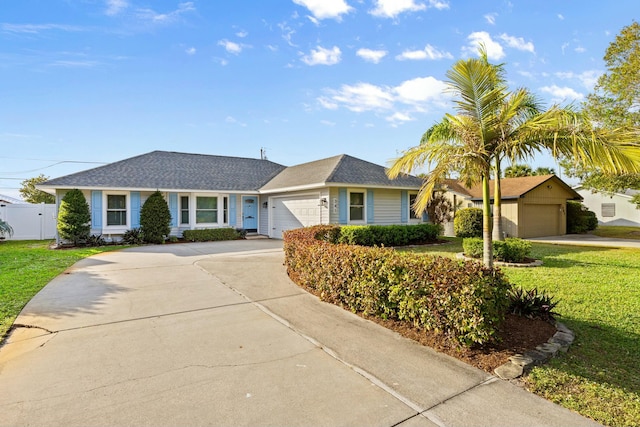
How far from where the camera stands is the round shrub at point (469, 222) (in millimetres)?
18062

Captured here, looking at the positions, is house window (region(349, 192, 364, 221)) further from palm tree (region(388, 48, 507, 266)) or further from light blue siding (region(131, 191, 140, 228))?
light blue siding (region(131, 191, 140, 228))

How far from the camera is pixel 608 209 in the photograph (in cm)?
2938

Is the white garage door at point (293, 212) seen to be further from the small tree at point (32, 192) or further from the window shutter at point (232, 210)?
the small tree at point (32, 192)

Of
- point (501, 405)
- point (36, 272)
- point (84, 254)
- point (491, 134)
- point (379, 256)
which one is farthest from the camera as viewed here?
point (84, 254)

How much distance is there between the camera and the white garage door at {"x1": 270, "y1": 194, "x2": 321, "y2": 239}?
15469 millimetres

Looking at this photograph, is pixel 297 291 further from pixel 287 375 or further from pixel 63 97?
pixel 63 97

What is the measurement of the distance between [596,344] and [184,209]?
55.6 ft

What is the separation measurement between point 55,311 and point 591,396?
23.7 ft

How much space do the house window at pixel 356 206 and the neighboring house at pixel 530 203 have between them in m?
6.40

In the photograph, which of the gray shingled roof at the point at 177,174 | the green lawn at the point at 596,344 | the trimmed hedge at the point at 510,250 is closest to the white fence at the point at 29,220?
the gray shingled roof at the point at 177,174

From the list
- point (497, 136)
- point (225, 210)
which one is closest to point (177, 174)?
point (225, 210)

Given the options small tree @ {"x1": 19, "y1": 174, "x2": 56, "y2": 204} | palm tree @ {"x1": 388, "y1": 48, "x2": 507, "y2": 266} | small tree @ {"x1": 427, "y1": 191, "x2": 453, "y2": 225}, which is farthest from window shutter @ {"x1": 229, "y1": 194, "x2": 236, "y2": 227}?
small tree @ {"x1": 19, "y1": 174, "x2": 56, "y2": 204}

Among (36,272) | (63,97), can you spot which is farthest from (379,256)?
(63,97)

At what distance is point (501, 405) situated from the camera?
2.76 meters
